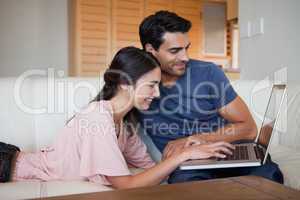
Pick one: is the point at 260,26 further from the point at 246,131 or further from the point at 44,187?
the point at 44,187

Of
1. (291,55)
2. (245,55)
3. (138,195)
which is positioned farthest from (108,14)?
(138,195)

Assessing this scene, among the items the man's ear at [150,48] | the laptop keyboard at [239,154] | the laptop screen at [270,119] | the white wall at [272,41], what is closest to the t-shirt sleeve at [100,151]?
the laptop keyboard at [239,154]

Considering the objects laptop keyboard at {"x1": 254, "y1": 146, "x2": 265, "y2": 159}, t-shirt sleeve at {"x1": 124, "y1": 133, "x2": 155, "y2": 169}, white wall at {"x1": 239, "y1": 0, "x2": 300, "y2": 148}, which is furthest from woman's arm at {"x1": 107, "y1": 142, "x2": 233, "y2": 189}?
white wall at {"x1": 239, "y1": 0, "x2": 300, "y2": 148}

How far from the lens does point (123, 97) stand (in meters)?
1.25

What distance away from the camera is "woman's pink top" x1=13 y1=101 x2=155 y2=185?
105 cm

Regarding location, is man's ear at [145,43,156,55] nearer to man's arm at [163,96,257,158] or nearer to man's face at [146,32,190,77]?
man's face at [146,32,190,77]

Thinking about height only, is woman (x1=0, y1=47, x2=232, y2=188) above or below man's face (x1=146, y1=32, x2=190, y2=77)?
below

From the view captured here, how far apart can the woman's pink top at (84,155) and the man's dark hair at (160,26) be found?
39cm

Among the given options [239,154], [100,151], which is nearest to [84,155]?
[100,151]

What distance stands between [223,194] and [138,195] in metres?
0.16

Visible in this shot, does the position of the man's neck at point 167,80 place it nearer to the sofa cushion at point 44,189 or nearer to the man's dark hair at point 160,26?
the man's dark hair at point 160,26

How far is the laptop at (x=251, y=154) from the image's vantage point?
1.00m

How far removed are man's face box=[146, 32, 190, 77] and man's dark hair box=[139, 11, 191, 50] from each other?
0.06 feet

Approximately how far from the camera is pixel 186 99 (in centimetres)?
140
